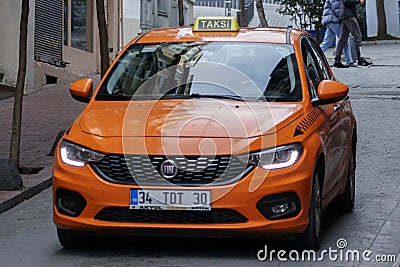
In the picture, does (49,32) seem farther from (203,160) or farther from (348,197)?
(203,160)

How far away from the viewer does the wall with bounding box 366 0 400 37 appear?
3494cm

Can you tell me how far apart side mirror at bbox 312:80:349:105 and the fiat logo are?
1554 millimetres

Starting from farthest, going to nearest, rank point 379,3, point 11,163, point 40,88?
point 379,3 → point 40,88 → point 11,163

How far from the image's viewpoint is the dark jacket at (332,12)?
22.7 meters

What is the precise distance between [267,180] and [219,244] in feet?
3.18

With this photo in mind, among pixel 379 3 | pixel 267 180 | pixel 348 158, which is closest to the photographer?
pixel 267 180

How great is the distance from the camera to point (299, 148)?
7.18 metres

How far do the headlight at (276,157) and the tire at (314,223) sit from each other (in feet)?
0.97

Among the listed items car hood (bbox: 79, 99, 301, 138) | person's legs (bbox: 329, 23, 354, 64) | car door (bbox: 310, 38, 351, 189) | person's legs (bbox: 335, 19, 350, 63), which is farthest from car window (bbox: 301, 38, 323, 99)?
person's legs (bbox: 329, 23, 354, 64)

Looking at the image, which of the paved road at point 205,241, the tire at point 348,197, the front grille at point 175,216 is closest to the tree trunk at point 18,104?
the paved road at point 205,241

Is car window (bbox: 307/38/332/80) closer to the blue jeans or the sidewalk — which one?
the sidewalk

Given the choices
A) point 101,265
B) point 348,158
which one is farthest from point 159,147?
point 348,158

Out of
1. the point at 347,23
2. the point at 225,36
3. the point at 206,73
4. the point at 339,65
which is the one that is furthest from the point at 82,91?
the point at 339,65

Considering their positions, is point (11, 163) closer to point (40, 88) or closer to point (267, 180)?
point (267, 180)
